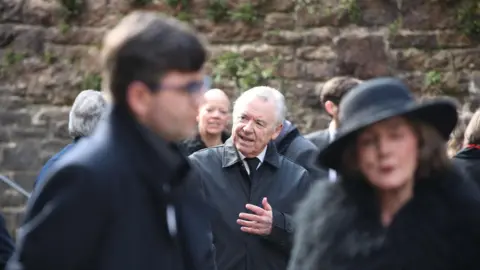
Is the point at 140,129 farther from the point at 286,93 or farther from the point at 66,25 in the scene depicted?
the point at 66,25

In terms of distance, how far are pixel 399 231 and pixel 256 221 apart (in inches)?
66.9

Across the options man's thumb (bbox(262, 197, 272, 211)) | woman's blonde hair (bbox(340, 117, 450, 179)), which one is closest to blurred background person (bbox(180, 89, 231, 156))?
man's thumb (bbox(262, 197, 272, 211))

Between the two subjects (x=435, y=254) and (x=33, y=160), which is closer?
(x=435, y=254)

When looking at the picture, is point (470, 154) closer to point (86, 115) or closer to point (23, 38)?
point (86, 115)

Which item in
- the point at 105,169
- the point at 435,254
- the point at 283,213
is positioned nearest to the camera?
the point at 105,169

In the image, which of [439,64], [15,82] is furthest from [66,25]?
[439,64]

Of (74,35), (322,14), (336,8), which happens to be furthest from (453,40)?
(74,35)

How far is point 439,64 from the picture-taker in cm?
698

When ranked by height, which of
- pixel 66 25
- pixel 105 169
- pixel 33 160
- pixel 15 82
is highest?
pixel 105 169

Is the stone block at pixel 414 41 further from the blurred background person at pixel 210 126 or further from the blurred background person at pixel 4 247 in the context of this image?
the blurred background person at pixel 4 247

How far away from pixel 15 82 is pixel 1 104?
237 millimetres

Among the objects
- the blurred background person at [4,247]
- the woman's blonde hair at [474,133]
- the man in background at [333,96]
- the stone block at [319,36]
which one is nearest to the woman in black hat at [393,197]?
the blurred background person at [4,247]

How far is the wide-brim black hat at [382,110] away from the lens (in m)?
2.33

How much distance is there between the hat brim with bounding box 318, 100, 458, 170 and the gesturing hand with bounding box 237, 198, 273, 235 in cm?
Answer: 149
